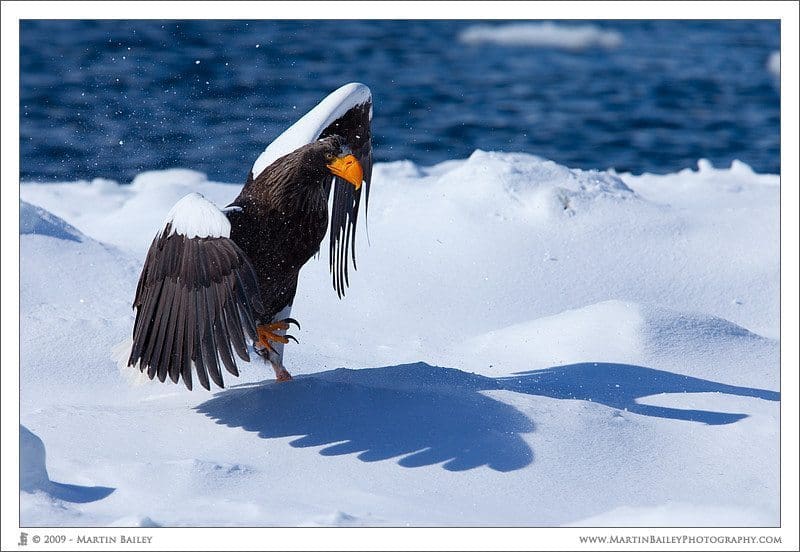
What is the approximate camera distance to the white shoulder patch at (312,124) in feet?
12.9

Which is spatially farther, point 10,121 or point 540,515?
point 10,121

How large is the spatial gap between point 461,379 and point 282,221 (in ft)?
2.59

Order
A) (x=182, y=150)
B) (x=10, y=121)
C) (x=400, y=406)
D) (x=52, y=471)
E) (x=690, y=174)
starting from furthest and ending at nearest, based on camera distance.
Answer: (x=182, y=150)
(x=690, y=174)
(x=10, y=121)
(x=400, y=406)
(x=52, y=471)

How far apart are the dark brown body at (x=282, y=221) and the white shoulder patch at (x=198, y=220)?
0.30 m

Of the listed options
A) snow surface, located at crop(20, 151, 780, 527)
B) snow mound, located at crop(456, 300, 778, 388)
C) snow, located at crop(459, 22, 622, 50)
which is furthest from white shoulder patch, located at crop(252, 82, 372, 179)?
snow, located at crop(459, 22, 622, 50)

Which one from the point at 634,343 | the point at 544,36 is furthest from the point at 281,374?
the point at 544,36

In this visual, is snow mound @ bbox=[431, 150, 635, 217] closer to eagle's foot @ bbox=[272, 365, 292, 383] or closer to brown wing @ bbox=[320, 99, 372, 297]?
brown wing @ bbox=[320, 99, 372, 297]

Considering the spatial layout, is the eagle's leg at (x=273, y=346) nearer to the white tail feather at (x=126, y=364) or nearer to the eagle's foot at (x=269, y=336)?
the eagle's foot at (x=269, y=336)

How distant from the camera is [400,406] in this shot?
11.3 feet

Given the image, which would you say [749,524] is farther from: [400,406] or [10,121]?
[10,121]

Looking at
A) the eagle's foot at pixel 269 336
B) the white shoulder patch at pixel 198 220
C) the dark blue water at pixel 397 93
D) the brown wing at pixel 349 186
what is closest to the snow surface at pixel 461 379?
the eagle's foot at pixel 269 336

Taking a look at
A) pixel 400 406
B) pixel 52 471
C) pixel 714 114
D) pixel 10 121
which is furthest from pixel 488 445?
pixel 714 114

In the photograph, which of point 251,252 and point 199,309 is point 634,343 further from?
point 199,309

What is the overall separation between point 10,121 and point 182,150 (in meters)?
4.31
